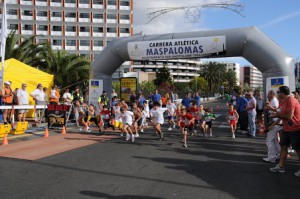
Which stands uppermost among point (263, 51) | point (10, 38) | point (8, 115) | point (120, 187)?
point (10, 38)

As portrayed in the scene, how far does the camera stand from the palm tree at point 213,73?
358ft

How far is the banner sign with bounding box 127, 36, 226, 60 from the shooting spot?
13914 millimetres

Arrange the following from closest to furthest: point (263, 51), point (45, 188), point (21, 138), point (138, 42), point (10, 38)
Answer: point (45, 188) < point (21, 138) < point (263, 51) < point (138, 42) < point (10, 38)

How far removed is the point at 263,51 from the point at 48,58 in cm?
1957

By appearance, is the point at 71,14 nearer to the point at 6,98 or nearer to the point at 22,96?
the point at 22,96

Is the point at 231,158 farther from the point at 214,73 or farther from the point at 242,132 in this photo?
the point at 214,73

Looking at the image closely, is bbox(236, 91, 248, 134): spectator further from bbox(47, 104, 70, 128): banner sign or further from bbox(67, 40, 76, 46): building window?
bbox(67, 40, 76, 46): building window

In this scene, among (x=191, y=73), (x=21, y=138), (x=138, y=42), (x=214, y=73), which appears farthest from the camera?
(x=191, y=73)

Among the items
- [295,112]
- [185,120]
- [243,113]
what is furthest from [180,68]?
[295,112]

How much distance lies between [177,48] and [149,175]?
9.25m

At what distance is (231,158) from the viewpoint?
26.6 feet

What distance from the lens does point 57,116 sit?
13.8m

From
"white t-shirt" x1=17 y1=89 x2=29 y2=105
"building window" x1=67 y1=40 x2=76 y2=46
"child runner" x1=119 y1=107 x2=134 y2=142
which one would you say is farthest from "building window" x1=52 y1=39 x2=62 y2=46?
"child runner" x1=119 y1=107 x2=134 y2=142

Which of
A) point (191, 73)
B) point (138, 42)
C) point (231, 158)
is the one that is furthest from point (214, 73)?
point (231, 158)
